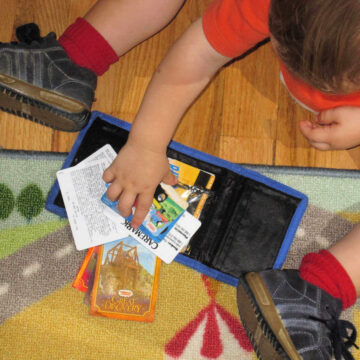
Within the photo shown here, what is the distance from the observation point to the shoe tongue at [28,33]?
110cm

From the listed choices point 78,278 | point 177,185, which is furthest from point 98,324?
point 177,185

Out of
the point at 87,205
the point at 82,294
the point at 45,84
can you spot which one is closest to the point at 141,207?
the point at 87,205

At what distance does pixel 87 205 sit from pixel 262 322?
0.50 meters

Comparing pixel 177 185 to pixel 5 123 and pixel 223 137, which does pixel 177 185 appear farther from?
pixel 5 123

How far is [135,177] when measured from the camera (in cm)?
95

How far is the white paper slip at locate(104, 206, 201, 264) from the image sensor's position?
1028mm

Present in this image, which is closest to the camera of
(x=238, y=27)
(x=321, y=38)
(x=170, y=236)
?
(x=321, y=38)

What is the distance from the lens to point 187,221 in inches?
40.7

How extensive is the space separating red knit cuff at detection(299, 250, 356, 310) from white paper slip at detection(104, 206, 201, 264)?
28cm

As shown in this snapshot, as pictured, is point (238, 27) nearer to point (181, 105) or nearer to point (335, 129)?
point (181, 105)

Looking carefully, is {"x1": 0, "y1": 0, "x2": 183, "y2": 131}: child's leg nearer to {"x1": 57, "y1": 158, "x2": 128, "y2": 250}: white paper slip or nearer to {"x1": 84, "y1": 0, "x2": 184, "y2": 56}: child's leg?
{"x1": 84, "y1": 0, "x2": 184, "y2": 56}: child's leg

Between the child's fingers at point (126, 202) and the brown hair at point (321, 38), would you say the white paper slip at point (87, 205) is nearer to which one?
the child's fingers at point (126, 202)

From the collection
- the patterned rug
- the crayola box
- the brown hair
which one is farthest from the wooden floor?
the brown hair

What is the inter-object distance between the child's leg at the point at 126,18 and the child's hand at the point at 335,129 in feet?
1.49
